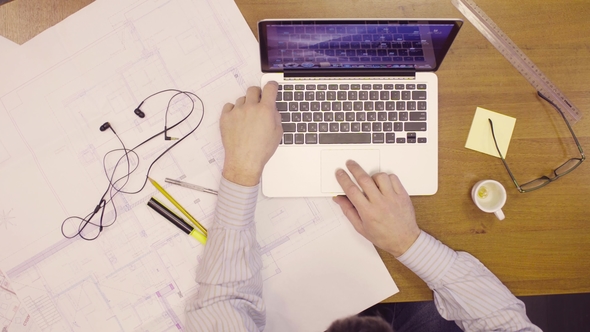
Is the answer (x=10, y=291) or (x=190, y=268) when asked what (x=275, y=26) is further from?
(x=10, y=291)

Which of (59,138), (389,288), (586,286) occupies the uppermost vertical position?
(59,138)

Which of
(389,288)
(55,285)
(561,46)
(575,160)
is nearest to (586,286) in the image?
(575,160)

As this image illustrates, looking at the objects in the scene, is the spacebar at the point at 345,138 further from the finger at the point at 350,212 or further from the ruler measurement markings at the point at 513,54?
the ruler measurement markings at the point at 513,54

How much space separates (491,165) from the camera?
95 centimetres

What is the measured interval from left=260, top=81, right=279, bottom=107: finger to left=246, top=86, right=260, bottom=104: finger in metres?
0.02

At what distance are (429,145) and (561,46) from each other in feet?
1.41

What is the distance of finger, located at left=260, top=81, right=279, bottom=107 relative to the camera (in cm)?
88

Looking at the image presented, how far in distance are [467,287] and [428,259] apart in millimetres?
115

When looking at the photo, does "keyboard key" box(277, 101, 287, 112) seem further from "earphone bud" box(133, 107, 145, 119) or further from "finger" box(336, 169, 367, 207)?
"earphone bud" box(133, 107, 145, 119)

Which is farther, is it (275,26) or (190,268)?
(190,268)

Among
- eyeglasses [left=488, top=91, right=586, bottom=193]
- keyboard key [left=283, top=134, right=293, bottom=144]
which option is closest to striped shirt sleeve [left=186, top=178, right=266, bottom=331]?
keyboard key [left=283, top=134, right=293, bottom=144]

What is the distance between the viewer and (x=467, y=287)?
0.88 metres

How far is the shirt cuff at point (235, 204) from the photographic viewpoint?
0.86m

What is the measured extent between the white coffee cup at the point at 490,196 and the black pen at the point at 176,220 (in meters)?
0.68
